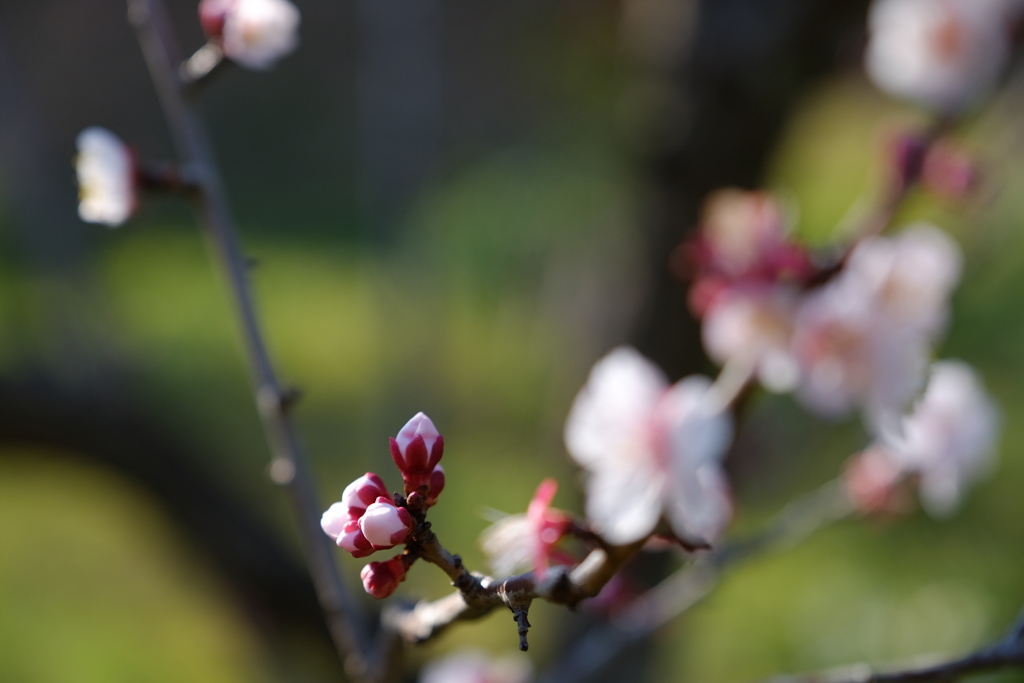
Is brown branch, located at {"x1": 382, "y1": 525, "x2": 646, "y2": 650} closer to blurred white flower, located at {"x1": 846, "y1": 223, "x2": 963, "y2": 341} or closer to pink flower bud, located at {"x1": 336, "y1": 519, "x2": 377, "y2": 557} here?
pink flower bud, located at {"x1": 336, "y1": 519, "x2": 377, "y2": 557}

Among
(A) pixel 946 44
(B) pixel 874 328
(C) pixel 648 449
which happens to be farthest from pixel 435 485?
(A) pixel 946 44

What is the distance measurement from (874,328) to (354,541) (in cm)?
32

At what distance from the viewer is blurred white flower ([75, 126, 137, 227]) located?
38cm

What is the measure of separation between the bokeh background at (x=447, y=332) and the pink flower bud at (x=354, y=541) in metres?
0.11

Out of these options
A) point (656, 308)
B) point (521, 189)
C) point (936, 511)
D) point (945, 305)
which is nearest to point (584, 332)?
point (656, 308)

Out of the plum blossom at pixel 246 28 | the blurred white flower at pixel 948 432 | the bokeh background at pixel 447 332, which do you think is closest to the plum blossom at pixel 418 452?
the bokeh background at pixel 447 332

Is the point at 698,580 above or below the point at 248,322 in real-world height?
below

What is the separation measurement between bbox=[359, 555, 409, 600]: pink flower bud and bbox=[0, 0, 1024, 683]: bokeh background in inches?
3.9

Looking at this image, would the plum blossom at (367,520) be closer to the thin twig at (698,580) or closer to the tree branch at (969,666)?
the tree branch at (969,666)

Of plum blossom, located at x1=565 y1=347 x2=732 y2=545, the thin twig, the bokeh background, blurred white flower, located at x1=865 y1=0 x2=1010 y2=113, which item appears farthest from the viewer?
the bokeh background

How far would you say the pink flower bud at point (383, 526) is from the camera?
210mm

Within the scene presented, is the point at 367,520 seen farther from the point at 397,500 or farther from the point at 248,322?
the point at 248,322

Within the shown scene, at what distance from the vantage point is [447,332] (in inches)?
76.9

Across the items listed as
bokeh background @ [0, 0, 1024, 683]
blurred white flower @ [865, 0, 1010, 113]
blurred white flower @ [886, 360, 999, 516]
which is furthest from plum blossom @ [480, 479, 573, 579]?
blurred white flower @ [865, 0, 1010, 113]
